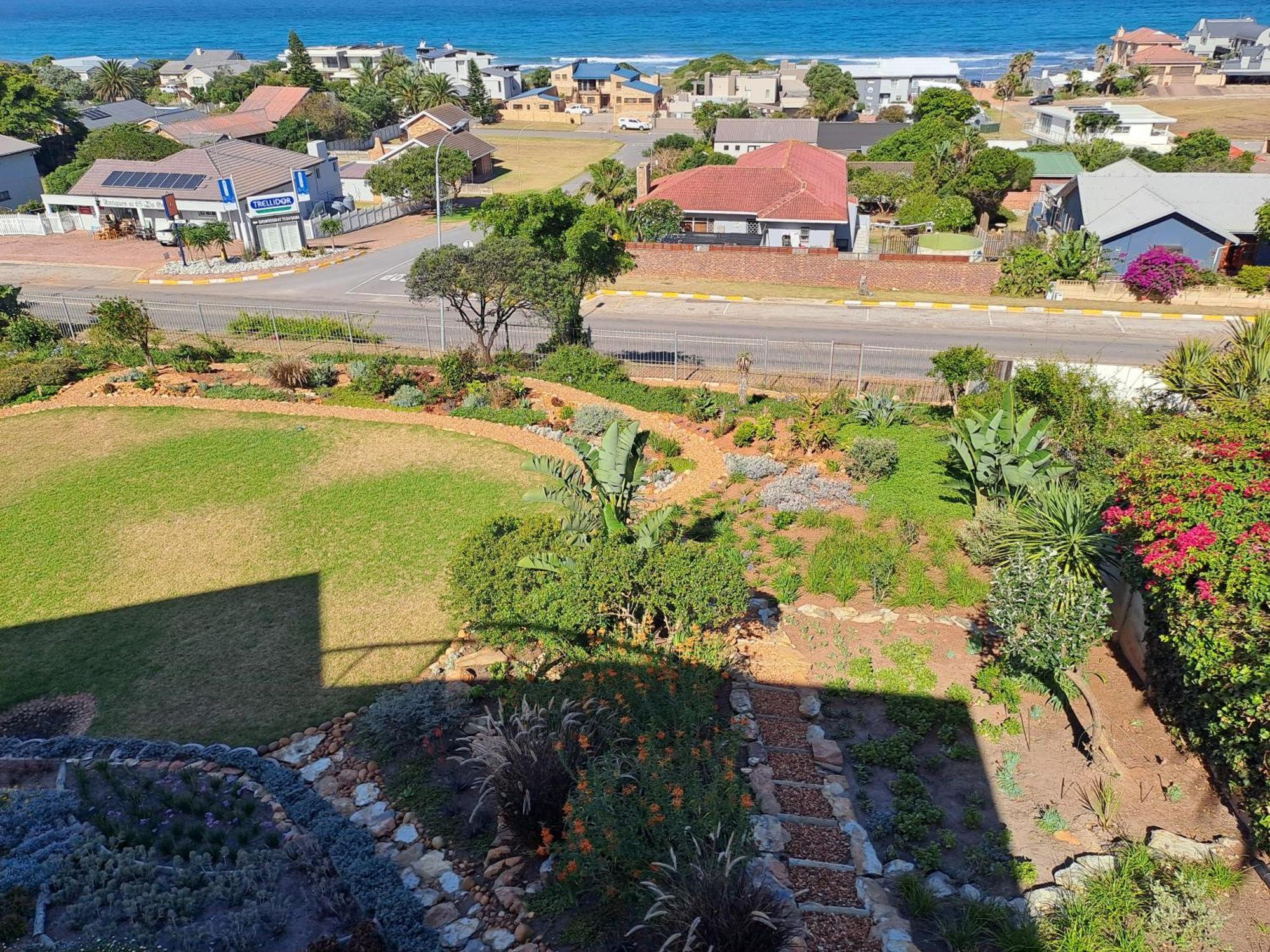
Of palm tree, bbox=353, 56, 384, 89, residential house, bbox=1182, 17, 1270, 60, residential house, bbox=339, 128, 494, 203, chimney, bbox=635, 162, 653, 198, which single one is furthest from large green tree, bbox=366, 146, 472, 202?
residential house, bbox=1182, 17, 1270, 60

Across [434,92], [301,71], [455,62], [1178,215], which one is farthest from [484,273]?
[455,62]

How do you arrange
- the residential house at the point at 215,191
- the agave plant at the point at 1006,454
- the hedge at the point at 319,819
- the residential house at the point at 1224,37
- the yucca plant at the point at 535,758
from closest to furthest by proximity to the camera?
the hedge at the point at 319,819, the yucca plant at the point at 535,758, the agave plant at the point at 1006,454, the residential house at the point at 215,191, the residential house at the point at 1224,37

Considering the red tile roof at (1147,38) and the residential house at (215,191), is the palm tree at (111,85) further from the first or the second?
the red tile roof at (1147,38)

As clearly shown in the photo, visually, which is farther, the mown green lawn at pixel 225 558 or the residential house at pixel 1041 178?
the residential house at pixel 1041 178

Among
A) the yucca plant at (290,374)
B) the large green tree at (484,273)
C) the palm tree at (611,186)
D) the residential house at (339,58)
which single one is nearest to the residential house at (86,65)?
the residential house at (339,58)

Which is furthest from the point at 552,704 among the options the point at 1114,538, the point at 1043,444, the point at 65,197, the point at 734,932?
the point at 65,197

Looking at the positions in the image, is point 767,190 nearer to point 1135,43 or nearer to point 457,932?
point 457,932

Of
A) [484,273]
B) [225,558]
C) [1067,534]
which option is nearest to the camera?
[1067,534]
